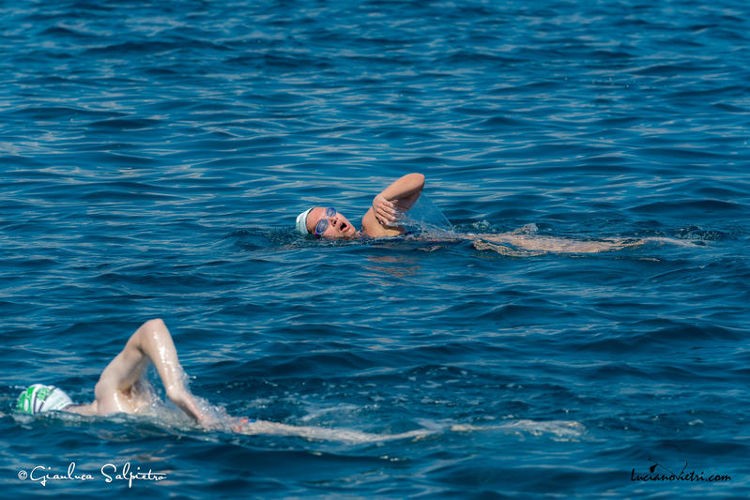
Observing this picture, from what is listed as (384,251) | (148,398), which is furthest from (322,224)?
(148,398)

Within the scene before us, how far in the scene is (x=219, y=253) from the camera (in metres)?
13.4

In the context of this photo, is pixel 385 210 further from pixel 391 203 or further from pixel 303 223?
pixel 303 223

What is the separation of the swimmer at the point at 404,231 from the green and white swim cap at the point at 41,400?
16.6ft

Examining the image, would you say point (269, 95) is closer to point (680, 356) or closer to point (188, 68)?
point (188, 68)

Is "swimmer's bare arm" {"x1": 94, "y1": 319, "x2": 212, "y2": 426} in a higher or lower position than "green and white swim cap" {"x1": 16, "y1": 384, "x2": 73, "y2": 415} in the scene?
higher

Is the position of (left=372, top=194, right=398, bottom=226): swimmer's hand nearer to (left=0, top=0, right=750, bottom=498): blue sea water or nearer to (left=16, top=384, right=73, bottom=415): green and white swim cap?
(left=0, top=0, right=750, bottom=498): blue sea water

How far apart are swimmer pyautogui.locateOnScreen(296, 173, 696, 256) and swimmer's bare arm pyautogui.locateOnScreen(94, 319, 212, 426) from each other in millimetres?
4852

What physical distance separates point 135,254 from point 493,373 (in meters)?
5.17

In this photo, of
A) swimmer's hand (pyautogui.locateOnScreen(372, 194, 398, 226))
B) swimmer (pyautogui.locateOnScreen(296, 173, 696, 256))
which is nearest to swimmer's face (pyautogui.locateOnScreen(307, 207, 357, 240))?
swimmer (pyautogui.locateOnScreen(296, 173, 696, 256))

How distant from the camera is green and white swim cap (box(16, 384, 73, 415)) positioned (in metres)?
8.72

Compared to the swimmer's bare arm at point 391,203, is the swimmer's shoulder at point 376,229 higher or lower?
lower

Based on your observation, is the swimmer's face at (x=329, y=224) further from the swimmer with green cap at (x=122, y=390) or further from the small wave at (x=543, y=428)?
the small wave at (x=543, y=428)

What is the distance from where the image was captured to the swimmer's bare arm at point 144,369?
8.09 meters

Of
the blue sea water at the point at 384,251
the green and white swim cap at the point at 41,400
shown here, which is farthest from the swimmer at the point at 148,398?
the blue sea water at the point at 384,251
